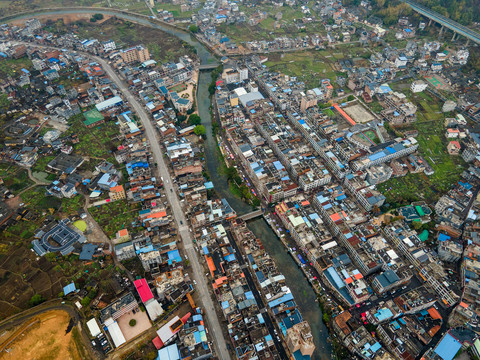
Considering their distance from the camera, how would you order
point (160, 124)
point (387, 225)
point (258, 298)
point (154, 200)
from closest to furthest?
point (258, 298) < point (387, 225) < point (154, 200) < point (160, 124)

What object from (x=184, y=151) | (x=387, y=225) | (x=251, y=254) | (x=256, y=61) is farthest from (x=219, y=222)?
(x=256, y=61)

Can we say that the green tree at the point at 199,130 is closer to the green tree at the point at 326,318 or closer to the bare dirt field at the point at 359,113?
the bare dirt field at the point at 359,113

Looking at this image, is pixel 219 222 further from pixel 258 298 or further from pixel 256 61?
pixel 256 61

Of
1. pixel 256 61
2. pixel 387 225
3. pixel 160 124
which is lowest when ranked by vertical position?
pixel 387 225

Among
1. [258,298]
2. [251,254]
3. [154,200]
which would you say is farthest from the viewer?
[154,200]

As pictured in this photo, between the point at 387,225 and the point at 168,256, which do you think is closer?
the point at 168,256

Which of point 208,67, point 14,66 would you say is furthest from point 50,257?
point 14,66

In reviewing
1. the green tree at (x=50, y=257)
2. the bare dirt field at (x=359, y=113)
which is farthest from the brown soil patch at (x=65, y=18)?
the green tree at (x=50, y=257)
